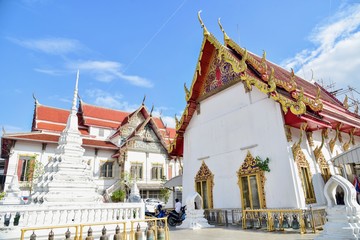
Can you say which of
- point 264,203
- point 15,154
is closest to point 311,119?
point 264,203

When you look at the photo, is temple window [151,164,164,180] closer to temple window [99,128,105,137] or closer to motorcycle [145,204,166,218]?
temple window [99,128,105,137]

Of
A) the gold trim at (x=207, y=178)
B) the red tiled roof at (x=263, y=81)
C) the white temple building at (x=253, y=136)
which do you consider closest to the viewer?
the white temple building at (x=253, y=136)

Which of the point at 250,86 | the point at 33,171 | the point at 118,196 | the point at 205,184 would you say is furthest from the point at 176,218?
the point at 33,171

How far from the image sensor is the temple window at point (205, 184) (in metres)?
9.69

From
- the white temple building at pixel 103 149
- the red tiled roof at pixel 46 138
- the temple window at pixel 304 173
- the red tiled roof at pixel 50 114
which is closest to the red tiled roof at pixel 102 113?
the white temple building at pixel 103 149

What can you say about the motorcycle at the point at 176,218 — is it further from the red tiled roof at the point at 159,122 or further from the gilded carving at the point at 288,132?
the red tiled roof at the point at 159,122

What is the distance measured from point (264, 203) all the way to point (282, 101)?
10.6 ft

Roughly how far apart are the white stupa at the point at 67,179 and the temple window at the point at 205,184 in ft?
14.4

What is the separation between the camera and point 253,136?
8.58 meters

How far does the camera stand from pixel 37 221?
518cm

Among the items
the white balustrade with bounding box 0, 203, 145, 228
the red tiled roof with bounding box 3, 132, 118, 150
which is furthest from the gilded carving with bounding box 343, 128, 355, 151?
the red tiled roof with bounding box 3, 132, 118, 150

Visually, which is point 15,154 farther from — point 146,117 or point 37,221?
point 37,221

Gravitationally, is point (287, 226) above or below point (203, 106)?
below

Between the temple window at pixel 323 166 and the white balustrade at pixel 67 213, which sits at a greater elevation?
the temple window at pixel 323 166
